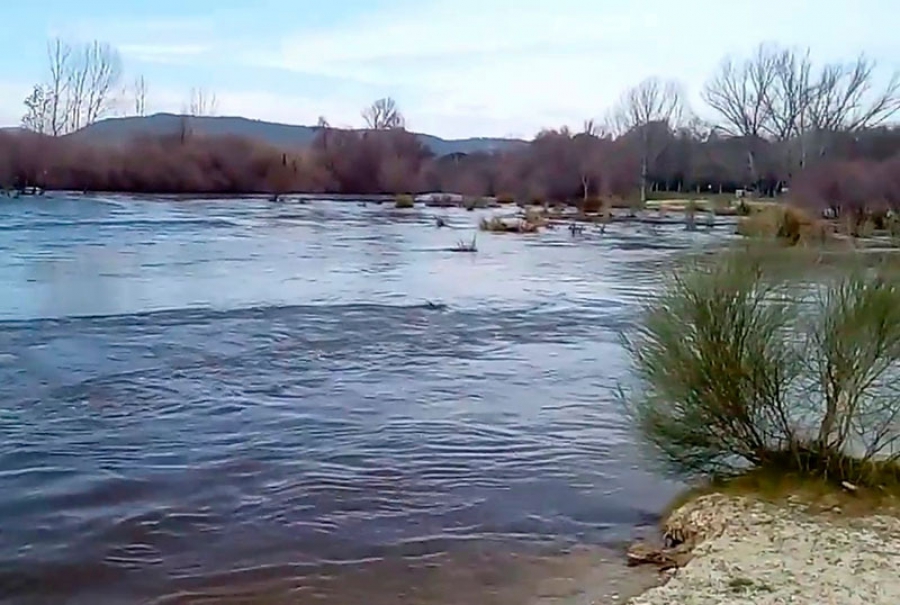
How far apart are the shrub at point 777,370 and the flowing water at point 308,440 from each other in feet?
3.03

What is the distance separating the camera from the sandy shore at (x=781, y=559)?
18.1 ft

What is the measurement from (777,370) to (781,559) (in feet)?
5.83

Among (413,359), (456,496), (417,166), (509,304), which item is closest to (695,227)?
(509,304)

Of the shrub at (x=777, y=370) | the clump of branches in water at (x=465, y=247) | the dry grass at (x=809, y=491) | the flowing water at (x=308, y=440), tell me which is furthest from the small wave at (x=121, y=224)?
the dry grass at (x=809, y=491)

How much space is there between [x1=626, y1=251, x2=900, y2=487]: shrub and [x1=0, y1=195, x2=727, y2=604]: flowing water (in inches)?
36.4

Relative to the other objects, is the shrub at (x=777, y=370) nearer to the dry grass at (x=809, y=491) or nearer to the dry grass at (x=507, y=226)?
the dry grass at (x=809, y=491)

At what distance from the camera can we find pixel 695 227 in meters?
42.8

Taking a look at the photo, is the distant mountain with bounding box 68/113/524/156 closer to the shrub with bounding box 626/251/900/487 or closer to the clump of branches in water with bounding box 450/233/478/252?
the clump of branches in water with bounding box 450/233/478/252

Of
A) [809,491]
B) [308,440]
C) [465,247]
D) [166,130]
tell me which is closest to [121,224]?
[465,247]

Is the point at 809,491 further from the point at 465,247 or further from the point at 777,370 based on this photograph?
the point at 465,247

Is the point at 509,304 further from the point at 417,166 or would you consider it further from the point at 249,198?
the point at 417,166

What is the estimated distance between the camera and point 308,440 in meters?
10.2

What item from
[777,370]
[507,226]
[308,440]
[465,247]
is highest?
[507,226]

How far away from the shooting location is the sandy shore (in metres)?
5.50
